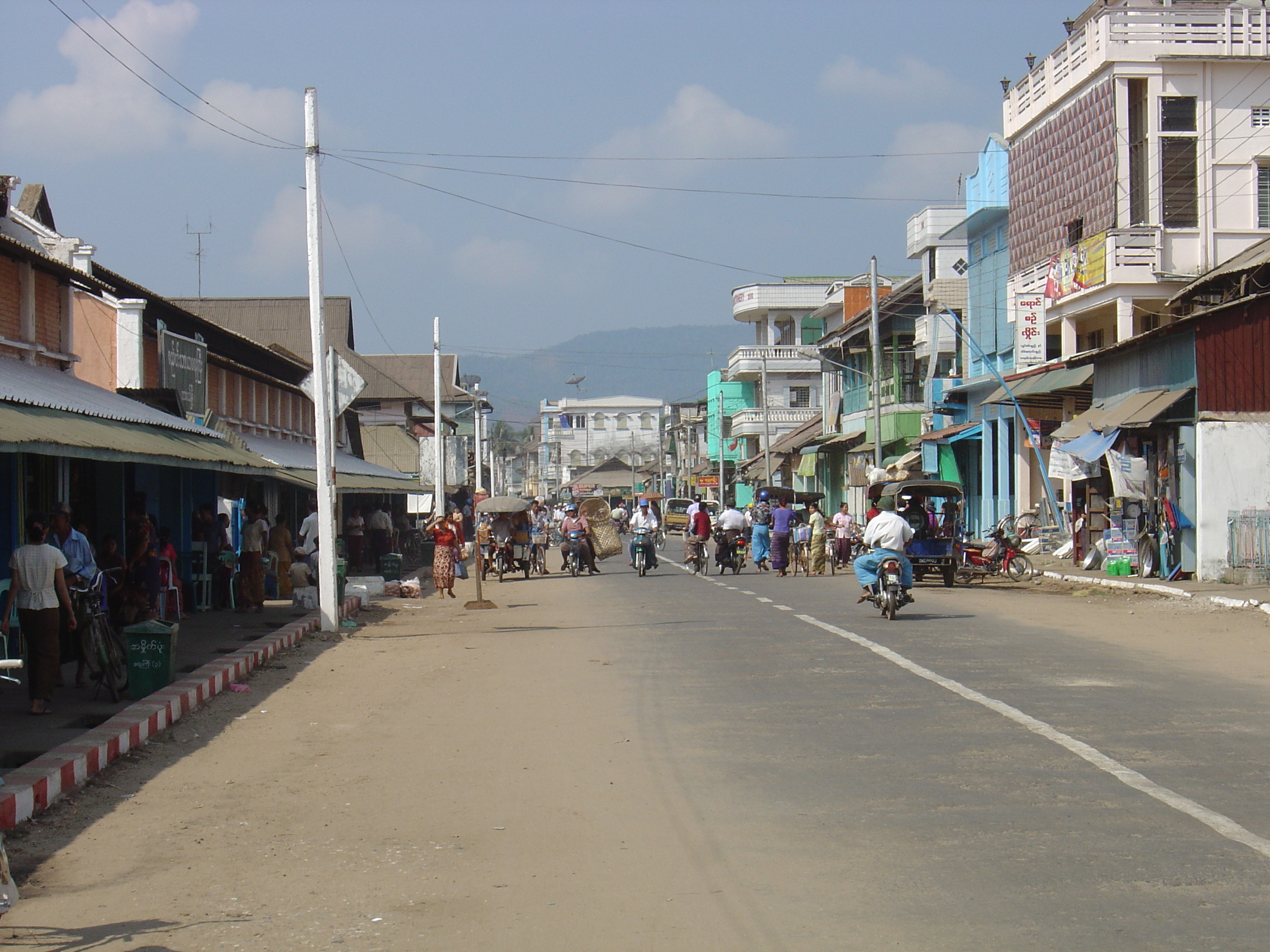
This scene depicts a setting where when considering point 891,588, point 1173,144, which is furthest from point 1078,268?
point 891,588

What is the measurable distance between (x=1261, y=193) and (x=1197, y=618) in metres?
14.2

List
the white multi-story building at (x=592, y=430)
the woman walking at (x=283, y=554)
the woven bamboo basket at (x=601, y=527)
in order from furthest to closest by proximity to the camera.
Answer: the white multi-story building at (x=592, y=430) < the woven bamboo basket at (x=601, y=527) < the woman walking at (x=283, y=554)

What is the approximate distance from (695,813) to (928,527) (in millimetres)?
19171

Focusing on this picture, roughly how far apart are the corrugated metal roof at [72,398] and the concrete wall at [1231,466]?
15.7 metres

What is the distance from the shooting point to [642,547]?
31.1 meters

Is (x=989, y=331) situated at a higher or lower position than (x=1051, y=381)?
higher

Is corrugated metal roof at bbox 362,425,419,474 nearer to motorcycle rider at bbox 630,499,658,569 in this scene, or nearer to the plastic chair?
motorcycle rider at bbox 630,499,658,569

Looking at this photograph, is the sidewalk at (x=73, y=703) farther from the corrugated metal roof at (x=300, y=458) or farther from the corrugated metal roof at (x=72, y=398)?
the corrugated metal roof at (x=300, y=458)

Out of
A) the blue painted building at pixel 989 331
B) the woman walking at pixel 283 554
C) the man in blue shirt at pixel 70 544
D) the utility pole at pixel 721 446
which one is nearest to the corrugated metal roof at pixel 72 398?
the man in blue shirt at pixel 70 544

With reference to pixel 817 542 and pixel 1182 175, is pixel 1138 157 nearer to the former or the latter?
pixel 1182 175

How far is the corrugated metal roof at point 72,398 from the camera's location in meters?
13.2

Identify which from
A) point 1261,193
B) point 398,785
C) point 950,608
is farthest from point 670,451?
point 398,785

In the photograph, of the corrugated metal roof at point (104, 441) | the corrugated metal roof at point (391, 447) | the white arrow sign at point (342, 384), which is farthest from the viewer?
the corrugated metal roof at point (391, 447)

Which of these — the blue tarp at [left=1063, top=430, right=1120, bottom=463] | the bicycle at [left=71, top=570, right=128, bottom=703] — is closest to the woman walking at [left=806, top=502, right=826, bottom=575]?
the blue tarp at [left=1063, top=430, right=1120, bottom=463]
